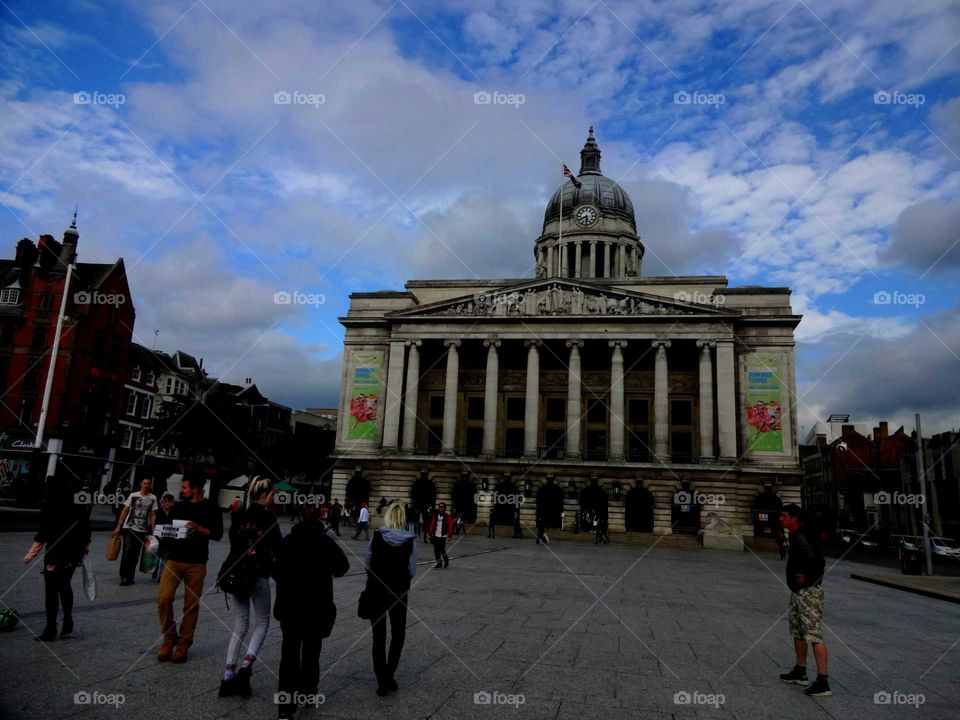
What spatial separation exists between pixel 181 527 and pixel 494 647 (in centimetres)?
447

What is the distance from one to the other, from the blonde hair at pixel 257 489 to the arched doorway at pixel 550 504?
141 ft

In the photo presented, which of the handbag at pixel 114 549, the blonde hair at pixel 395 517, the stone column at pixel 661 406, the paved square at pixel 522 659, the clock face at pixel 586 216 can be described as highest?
the clock face at pixel 586 216

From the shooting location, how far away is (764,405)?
1923 inches

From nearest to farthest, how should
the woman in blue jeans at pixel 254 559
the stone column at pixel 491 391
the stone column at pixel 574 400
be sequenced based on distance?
1. the woman in blue jeans at pixel 254 559
2. the stone column at pixel 574 400
3. the stone column at pixel 491 391

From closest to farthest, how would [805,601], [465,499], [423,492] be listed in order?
[805,601] < [465,499] < [423,492]

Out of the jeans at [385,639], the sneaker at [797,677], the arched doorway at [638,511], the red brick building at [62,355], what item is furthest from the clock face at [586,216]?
the jeans at [385,639]

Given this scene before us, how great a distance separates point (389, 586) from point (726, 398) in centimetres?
4541

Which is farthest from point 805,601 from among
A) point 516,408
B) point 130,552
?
point 516,408

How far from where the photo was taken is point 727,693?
7664mm

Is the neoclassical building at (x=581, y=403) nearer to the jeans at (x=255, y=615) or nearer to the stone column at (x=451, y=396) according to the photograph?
the stone column at (x=451, y=396)

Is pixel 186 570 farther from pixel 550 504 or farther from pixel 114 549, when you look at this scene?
pixel 550 504

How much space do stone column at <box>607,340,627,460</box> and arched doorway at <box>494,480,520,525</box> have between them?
768 cm

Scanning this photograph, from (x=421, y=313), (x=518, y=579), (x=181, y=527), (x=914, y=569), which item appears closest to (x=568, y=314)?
(x=421, y=313)

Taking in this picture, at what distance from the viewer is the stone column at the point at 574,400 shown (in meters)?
50.2
